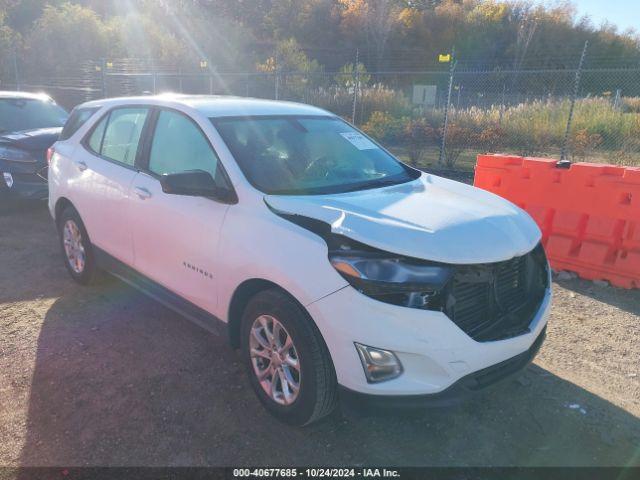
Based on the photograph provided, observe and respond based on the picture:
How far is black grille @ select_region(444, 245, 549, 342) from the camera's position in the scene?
2.49 meters

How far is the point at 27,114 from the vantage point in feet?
25.4

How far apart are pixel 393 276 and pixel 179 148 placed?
1.96 m

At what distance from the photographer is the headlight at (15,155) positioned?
22.5 ft

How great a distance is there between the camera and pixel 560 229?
530 centimetres

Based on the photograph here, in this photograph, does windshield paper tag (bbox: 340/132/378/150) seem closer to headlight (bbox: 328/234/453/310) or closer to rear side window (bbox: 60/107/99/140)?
headlight (bbox: 328/234/453/310)

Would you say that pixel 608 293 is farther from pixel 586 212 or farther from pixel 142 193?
pixel 142 193

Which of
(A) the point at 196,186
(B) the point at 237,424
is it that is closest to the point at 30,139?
(A) the point at 196,186

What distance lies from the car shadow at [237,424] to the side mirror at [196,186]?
126 centimetres

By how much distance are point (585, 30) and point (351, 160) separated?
172 feet

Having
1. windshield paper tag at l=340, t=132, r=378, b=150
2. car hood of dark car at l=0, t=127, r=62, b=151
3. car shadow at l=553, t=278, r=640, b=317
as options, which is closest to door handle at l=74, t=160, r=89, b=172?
windshield paper tag at l=340, t=132, r=378, b=150

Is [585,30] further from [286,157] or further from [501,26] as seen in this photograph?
[286,157]

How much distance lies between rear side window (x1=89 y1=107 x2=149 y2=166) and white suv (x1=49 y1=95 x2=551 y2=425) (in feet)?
0.08

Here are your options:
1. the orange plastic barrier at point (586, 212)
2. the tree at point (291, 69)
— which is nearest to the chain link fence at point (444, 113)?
the tree at point (291, 69)

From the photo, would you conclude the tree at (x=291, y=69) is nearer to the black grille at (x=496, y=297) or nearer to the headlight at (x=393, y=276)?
the black grille at (x=496, y=297)
